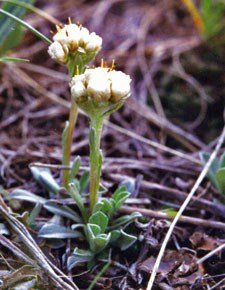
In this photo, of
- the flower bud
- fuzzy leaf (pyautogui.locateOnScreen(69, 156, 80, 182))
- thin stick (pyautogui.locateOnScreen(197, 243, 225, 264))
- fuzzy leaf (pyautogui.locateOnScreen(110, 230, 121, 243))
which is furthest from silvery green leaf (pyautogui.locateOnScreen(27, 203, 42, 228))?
thin stick (pyautogui.locateOnScreen(197, 243, 225, 264))

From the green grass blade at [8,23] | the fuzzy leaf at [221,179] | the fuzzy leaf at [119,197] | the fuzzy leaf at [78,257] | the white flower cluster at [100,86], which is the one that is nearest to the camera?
the white flower cluster at [100,86]

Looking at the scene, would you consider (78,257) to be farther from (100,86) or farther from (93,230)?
(100,86)

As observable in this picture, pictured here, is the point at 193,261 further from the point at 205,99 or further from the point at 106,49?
the point at 106,49

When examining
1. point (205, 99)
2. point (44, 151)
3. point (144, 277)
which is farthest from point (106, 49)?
point (144, 277)

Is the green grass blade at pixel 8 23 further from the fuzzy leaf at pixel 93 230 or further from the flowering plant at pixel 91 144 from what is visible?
the fuzzy leaf at pixel 93 230

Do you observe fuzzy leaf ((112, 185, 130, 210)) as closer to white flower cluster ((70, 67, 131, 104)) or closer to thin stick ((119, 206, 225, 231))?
thin stick ((119, 206, 225, 231))

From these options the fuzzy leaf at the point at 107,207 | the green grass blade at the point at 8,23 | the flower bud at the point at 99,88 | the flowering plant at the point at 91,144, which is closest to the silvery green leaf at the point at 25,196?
the flowering plant at the point at 91,144
